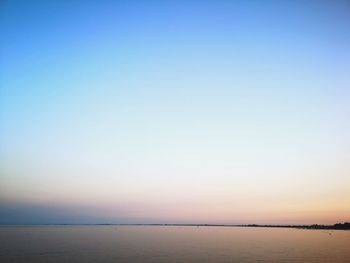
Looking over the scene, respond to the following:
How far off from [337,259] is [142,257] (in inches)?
1058

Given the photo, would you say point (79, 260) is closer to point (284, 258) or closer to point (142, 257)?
point (142, 257)

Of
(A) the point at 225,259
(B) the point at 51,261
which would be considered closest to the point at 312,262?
(A) the point at 225,259

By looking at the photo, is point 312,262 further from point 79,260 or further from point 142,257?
point 79,260

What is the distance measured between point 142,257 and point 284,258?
64.5 ft

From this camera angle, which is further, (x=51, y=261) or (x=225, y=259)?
(x=225, y=259)

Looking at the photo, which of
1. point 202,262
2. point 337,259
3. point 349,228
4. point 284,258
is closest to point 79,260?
point 202,262

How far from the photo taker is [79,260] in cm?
4278

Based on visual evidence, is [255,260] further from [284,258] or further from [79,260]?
[79,260]

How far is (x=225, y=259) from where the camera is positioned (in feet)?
148

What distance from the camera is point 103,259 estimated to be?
144 feet

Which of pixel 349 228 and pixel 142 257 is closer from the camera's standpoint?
pixel 142 257

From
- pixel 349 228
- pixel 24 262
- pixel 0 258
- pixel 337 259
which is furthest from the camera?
pixel 349 228

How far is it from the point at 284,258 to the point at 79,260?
27.5 metres

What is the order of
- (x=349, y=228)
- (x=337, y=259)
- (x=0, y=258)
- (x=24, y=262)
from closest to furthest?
(x=24, y=262) < (x=0, y=258) < (x=337, y=259) < (x=349, y=228)
